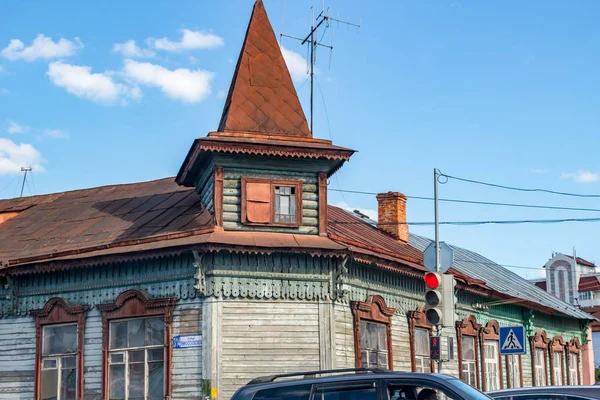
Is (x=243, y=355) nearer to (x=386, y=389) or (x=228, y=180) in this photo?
(x=228, y=180)

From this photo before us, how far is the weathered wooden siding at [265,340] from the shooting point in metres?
19.1

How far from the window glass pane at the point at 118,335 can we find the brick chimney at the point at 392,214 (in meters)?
10.3

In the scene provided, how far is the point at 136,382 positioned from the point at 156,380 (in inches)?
22.0

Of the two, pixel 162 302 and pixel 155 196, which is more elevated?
pixel 155 196

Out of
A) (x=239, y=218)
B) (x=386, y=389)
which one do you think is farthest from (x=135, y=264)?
(x=386, y=389)

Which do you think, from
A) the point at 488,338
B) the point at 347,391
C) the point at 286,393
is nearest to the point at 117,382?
the point at 286,393

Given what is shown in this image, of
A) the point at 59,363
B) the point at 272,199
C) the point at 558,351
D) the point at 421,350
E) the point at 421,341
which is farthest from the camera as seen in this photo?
the point at 558,351

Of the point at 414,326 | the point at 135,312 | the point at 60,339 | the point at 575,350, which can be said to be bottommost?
the point at 575,350

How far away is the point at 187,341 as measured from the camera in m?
19.4

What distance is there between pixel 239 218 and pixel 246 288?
1732 millimetres

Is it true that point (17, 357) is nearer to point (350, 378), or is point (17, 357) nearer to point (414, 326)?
point (414, 326)

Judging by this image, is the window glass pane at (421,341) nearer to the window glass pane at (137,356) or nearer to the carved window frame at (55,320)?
the window glass pane at (137,356)

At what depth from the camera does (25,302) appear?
2181 centimetres

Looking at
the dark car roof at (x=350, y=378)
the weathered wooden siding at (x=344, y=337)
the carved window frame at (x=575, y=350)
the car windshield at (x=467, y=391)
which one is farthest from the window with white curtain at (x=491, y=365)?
the dark car roof at (x=350, y=378)
